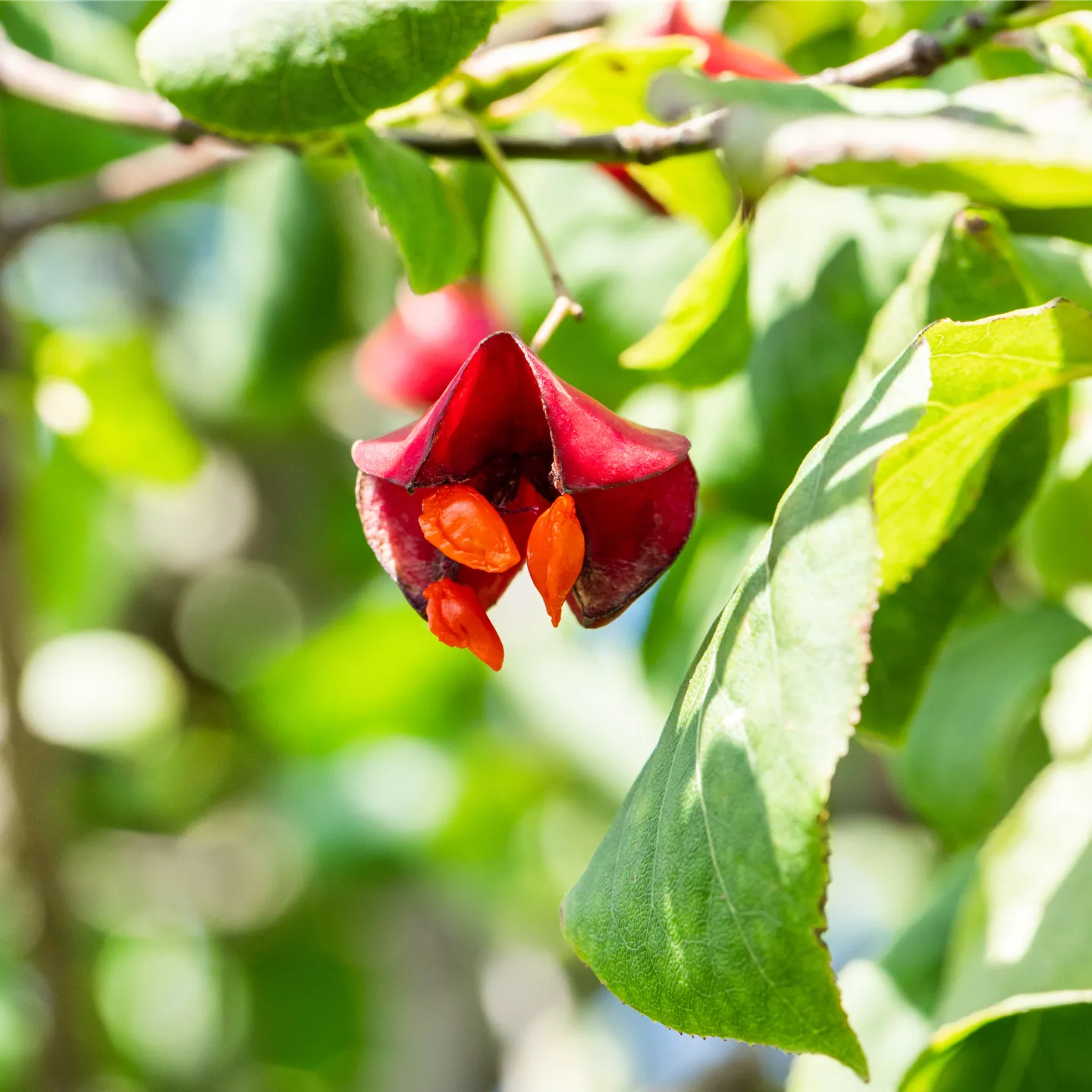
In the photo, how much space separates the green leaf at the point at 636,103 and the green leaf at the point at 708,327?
44 mm

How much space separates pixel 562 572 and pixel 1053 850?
37 cm

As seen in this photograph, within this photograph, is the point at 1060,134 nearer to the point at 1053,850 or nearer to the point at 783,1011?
the point at 783,1011

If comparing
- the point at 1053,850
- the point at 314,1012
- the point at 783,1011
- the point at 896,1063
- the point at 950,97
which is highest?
the point at 950,97

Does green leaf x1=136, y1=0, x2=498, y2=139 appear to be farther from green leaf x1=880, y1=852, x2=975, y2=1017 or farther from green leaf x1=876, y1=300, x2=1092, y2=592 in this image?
green leaf x1=880, y1=852, x2=975, y2=1017

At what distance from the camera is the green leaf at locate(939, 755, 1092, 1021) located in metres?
0.58

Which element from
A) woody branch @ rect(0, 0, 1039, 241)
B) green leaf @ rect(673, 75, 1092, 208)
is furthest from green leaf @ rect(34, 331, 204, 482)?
green leaf @ rect(673, 75, 1092, 208)

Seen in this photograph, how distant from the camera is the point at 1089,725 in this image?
2.55 feet

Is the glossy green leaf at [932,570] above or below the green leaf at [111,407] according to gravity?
above

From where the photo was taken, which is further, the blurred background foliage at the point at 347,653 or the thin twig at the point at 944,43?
the blurred background foliage at the point at 347,653

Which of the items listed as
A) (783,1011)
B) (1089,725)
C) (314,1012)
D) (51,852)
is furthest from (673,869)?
(314,1012)

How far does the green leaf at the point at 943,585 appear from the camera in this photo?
23.2 inches

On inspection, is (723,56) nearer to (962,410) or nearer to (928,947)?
(962,410)

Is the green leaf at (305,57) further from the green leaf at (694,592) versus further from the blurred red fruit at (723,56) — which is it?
the green leaf at (694,592)

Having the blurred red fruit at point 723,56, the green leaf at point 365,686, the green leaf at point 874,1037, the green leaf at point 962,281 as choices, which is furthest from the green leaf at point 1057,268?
the green leaf at point 365,686
